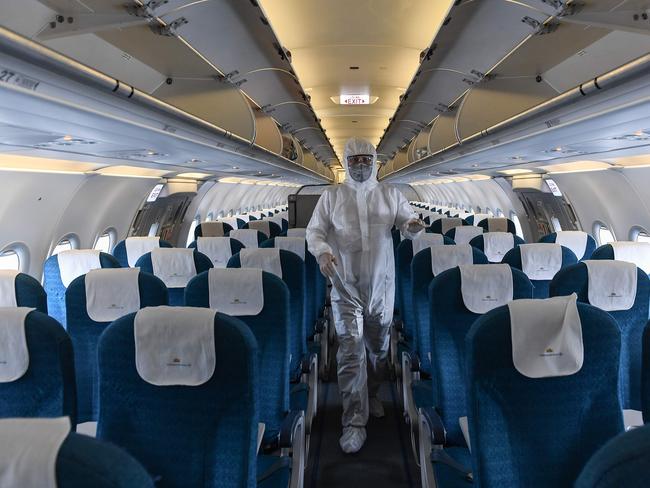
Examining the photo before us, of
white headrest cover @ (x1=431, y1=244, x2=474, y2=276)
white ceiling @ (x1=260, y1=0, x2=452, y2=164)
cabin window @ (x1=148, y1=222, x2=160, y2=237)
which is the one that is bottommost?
white headrest cover @ (x1=431, y1=244, x2=474, y2=276)

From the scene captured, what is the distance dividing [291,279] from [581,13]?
8.29 ft

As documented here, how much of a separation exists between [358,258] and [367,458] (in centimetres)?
144

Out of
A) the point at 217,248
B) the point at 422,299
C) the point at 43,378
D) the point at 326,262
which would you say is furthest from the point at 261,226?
the point at 43,378

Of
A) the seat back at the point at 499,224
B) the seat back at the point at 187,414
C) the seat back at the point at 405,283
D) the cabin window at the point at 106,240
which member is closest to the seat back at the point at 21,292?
the seat back at the point at 187,414

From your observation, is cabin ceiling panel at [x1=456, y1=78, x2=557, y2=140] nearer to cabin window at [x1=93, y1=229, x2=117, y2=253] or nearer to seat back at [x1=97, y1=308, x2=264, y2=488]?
seat back at [x1=97, y1=308, x2=264, y2=488]

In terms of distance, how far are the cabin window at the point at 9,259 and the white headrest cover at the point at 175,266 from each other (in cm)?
254

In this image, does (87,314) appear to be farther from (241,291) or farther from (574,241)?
(574,241)

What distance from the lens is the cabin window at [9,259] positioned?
20.1 feet

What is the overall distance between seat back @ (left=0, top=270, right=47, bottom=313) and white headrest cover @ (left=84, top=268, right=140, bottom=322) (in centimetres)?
32

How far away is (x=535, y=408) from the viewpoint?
1996mm

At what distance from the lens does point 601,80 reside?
2.90 m

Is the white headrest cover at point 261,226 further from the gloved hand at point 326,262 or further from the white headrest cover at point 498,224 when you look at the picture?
the gloved hand at point 326,262

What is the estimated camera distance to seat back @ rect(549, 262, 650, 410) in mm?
3130

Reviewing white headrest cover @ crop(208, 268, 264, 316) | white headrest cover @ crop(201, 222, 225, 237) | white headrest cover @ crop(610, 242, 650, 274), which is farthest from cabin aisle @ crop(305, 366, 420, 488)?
white headrest cover @ crop(201, 222, 225, 237)
